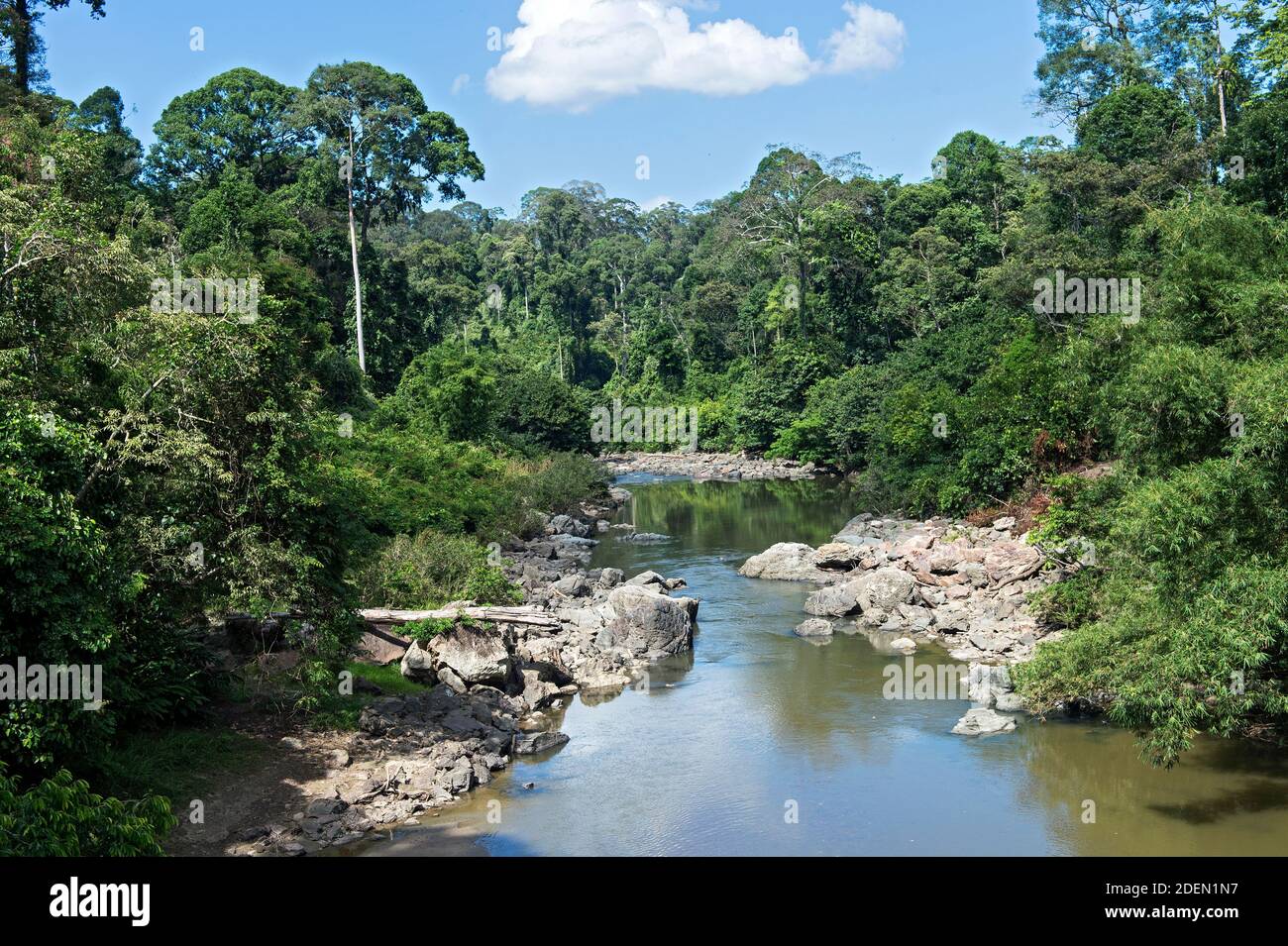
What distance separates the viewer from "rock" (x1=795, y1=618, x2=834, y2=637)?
22781 millimetres

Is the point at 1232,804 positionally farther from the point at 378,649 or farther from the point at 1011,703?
the point at 378,649

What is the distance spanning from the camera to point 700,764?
51.8ft

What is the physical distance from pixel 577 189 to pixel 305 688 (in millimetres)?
88166

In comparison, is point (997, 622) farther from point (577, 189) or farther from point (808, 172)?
point (577, 189)

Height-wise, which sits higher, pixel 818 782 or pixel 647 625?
pixel 647 625

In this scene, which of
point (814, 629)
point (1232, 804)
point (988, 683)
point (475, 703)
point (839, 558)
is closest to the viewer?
point (1232, 804)

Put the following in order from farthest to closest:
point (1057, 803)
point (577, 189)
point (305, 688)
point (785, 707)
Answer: point (577, 189) → point (785, 707) → point (305, 688) → point (1057, 803)

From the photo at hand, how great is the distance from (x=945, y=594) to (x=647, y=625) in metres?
7.04

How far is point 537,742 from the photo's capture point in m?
16.5

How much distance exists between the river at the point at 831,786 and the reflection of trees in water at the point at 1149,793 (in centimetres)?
3

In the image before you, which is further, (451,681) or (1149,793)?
(451,681)

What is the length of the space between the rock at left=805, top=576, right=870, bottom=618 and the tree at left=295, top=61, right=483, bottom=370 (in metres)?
22.5

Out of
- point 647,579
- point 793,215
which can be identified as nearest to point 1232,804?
point 647,579

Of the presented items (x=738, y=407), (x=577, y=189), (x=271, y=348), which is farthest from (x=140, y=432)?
(x=577, y=189)
